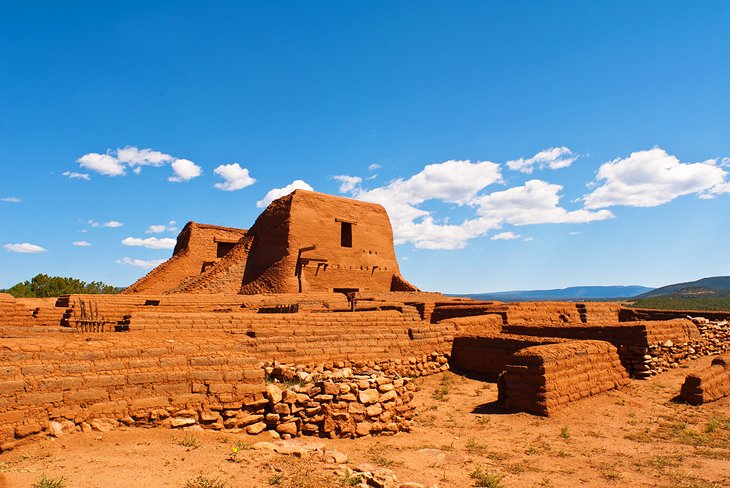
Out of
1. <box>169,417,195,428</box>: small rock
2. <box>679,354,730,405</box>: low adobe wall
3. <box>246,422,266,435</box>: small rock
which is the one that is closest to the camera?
<box>169,417,195,428</box>: small rock

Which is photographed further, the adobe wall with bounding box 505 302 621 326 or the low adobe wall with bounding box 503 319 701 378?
the adobe wall with bounding box 505 302 621 326

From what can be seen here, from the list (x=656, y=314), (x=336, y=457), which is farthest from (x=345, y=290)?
(x=336, y=457)

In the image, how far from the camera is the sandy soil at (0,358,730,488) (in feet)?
16.0

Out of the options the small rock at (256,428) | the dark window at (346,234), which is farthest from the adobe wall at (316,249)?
the small rock at (256,428)

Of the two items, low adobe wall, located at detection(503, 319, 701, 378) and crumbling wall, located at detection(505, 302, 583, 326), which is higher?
crumbling wall, located at detection(505, 302, 583, 326)

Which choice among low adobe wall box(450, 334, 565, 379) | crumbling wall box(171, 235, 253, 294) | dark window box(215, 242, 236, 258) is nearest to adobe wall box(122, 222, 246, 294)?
dark window box(215, 242, 236, 258)

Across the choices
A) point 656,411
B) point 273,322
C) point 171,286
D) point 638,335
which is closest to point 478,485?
point 656,411

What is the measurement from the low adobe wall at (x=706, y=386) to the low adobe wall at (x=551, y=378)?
59.3 inches

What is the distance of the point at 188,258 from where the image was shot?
27.9 m

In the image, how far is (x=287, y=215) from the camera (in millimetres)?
23797

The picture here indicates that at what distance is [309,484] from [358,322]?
792 centimetres

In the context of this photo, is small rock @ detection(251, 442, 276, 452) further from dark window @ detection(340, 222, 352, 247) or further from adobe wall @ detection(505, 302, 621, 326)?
dark window @ detection(340, 222, 352, 247)

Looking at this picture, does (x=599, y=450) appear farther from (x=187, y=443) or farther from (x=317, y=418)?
(x=187, y=443)

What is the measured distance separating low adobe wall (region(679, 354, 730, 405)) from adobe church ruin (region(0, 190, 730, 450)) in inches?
1.2
